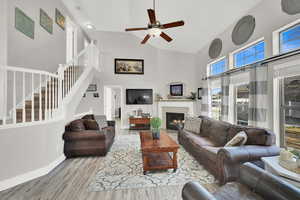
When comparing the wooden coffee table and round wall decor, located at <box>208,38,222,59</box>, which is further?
round wall decor, located at <box>208,38,222,59</box>

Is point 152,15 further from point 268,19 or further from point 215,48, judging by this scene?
point 215,48

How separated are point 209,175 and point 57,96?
3.29 meters

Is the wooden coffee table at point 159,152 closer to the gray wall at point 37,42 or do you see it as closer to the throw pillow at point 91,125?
the throw pillow at point 91,125

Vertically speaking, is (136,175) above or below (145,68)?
below

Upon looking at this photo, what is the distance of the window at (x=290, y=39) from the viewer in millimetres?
2303

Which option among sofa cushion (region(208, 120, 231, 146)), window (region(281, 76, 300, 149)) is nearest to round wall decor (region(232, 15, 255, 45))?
window (region(281, 76, 300, 149))

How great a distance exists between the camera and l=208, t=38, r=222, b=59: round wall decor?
4.27 meters

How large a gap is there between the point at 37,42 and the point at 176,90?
16.4 ft

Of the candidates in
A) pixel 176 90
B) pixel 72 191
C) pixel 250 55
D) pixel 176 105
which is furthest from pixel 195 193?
pixel 176 90

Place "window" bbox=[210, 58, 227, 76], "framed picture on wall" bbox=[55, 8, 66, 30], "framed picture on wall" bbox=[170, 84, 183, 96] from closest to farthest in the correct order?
1. "window" bbox=[210, 58, 227, 76]
2. "framed picture on wall" bbox=[55, 8, 66, 30]
3. "framed picture on wall" bbox=[170, 84, 183, 96]

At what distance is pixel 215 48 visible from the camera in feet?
14.7

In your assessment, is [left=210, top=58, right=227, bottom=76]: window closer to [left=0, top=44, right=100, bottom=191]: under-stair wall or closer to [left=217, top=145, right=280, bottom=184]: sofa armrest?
[left=217, top=145, right=280, bottom=184]: sofa armrest

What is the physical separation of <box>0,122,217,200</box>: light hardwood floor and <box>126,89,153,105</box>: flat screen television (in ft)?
13.8

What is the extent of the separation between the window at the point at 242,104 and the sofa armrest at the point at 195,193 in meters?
3.01
